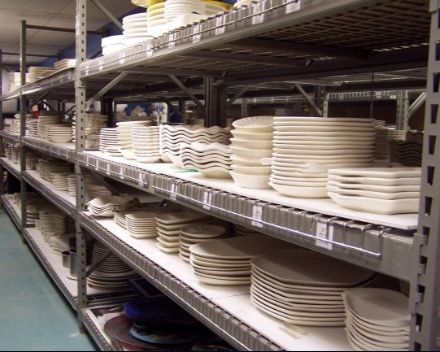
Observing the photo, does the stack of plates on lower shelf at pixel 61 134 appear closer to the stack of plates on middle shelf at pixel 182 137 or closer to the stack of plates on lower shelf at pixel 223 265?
the stack of plates on middle shelf at pixel 182 137

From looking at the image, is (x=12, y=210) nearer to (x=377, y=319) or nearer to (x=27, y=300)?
(x=27, y=300)

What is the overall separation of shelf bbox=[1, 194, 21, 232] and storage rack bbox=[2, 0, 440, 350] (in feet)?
11.0

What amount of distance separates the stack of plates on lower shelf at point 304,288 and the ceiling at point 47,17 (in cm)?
399

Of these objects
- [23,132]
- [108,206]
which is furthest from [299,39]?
[23,132]

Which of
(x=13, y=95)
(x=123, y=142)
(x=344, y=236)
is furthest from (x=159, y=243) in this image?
(x=13, y=95)

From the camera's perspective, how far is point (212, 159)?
1598mm

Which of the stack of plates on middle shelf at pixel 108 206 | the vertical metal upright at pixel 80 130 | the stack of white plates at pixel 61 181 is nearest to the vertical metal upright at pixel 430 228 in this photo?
the stack of plates on middle shelf at pixel 108 206

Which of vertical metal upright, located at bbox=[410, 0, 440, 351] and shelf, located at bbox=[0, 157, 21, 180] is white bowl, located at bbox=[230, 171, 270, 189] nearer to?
vertical metal upright, located at bbox=[410, 0, 440, 351]

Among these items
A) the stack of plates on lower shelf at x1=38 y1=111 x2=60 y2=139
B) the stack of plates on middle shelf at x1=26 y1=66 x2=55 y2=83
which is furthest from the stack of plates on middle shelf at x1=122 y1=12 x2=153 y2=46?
the stack of plates on middle shelf at x1=26 y1=66 x2=55 y2=83

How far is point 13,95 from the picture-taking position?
579cm

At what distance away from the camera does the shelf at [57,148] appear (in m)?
3.12

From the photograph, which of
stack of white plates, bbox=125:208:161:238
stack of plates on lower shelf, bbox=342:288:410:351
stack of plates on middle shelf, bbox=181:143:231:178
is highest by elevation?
stack of plates on middle shelf, bbox=181:143:231:178

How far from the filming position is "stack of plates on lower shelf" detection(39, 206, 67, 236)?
447cm

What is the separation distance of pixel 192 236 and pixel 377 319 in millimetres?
993
